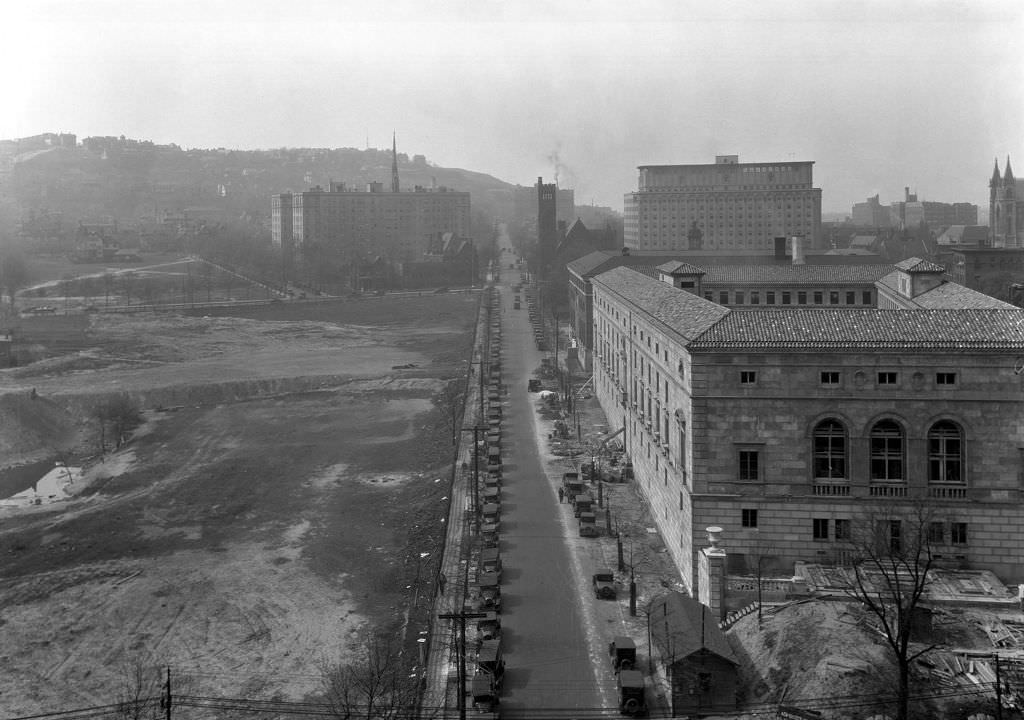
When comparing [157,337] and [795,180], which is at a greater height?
[795,180]

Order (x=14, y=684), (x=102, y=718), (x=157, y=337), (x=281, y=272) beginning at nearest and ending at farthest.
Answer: (x=102, y=718) → (x=14, y=684) → (x=157, y=337) → (x=281, y=272)

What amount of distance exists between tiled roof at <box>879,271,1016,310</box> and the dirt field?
24236mm

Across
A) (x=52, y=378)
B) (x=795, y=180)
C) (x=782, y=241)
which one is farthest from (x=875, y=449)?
(x=795, y=180)

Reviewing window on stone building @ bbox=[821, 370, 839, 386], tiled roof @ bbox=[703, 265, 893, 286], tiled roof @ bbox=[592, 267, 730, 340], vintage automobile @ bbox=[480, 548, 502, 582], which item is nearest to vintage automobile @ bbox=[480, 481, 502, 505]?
vintage automobile @ bbox=[480, 548, 502, 582]

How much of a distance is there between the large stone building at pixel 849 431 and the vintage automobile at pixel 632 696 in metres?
8.87

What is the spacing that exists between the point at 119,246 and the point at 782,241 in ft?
487

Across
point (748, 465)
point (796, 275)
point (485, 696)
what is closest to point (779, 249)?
point (796, 275)

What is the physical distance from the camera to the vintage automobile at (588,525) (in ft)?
145

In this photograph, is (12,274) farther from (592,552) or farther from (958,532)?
(958,532)

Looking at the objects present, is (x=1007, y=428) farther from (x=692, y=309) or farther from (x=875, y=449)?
(x=692, y=309)

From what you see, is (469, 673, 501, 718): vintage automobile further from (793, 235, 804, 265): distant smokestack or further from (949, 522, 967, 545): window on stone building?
(793, 235, 804, 265): distant smokestack

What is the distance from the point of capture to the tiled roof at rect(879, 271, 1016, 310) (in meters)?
41.2

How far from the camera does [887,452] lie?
3591 cm

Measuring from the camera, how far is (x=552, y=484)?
53875 mm
